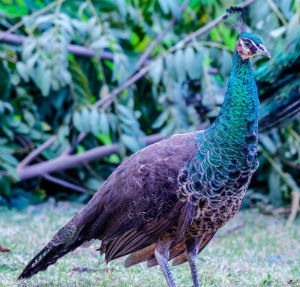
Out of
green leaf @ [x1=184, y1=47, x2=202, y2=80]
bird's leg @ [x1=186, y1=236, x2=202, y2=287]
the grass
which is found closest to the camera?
bird's leg @ [x1=186, y1=236, x2=202, y2=287]

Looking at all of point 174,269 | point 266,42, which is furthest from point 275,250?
point 266,42

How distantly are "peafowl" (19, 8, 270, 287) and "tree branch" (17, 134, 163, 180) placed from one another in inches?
112

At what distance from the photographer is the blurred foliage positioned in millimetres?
6113

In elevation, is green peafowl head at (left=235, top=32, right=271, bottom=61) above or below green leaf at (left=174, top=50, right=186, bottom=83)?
above

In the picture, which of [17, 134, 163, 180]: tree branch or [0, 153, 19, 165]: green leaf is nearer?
[0, 153, 19, 165]: green leaf

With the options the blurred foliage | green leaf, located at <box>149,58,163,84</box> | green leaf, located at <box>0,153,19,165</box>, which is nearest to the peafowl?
the blurred foliage

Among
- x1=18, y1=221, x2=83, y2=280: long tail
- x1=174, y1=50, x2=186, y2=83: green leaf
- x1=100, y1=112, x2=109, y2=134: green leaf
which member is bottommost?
x1=100, y1=112, x2=109, y2=134: green leaf

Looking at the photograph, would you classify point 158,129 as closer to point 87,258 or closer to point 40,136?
point 40,136

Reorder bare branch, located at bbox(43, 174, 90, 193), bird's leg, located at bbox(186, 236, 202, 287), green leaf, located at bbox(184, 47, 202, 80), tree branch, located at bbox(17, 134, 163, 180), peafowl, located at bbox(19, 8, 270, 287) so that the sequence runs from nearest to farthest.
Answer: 1. peafowl, located at bbox(19, 8, 270, 287)
2. bird's leg, located at bbox(186, 236, 202, 287)
3. green leaf, located at bbox(184, 47, 202, 80)
4. tree branch, located at bbox(17, 134, 163, 180)
5. bare branch, located at bbox(43, 174, 90, 193)

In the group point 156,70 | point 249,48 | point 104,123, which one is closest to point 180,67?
point 156,70

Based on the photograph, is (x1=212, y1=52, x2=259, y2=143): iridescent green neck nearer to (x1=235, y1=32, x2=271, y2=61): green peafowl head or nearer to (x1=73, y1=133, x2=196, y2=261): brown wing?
(x1=235, y1=32, x2=271, y2=61): green peafowl head

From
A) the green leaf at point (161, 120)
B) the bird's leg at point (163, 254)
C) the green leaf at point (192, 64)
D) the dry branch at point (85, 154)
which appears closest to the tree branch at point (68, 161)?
the dry branch at point (85, 154)

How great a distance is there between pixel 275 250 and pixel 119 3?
2564 mm

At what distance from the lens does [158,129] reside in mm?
6941
